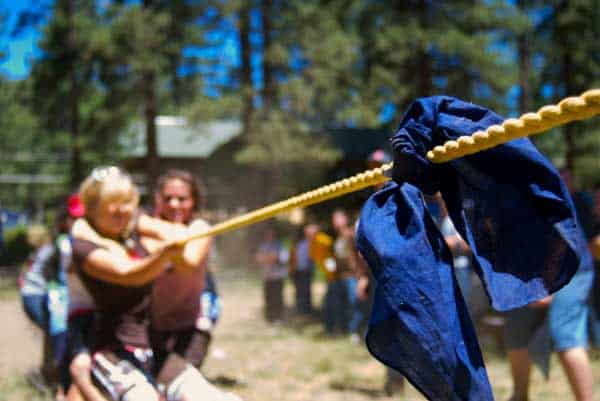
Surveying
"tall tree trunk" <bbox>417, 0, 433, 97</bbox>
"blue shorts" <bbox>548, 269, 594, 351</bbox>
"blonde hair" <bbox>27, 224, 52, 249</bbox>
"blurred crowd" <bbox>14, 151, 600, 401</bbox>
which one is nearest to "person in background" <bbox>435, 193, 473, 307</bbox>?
"blurred crowd" <bbox>14, 151, 600, 401</bbox>

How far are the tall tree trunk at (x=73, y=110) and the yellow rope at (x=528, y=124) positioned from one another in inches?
603

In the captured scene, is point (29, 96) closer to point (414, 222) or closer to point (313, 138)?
point (313, 138)

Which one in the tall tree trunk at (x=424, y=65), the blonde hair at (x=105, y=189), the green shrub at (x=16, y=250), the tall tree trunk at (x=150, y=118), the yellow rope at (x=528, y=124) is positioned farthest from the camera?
the green shrub at (x=16, y=250)

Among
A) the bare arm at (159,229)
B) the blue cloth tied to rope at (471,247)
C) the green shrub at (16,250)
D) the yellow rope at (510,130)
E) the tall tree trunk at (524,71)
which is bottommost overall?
the green shrub at (16,250)

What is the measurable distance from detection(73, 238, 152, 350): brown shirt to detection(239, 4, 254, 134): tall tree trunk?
13220mm

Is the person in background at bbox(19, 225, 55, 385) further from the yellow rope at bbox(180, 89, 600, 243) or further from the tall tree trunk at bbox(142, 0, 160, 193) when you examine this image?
the tall tree trunk at bbox(142, 0, 160, 193)

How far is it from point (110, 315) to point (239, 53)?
15.0m

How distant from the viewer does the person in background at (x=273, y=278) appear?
33.7 ft

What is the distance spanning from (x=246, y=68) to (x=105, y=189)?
1442cm

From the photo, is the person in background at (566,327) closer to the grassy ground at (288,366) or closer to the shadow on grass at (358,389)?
the grassy ground at (288,366)

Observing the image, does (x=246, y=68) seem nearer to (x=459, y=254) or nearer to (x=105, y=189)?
(x=459, y=254)

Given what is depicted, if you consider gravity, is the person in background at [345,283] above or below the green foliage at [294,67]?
below

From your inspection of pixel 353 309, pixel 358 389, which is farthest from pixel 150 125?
pixel 358 389

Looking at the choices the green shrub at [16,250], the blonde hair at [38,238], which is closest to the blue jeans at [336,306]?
the blonde hair at [38,238]
